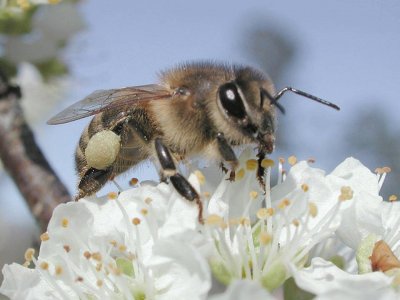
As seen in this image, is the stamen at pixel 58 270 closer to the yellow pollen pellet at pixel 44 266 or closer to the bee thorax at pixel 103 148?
the yellow pollen pellet at pixel 44 266

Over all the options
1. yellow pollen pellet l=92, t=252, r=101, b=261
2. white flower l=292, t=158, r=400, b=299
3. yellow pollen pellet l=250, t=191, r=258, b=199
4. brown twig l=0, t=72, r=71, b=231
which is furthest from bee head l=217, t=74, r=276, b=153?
brown twig l=0, t=72, r=71, b=231

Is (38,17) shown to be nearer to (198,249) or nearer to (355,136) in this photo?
(198,249)

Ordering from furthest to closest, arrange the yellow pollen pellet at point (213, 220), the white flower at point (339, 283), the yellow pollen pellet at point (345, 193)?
1. the yellow pollen pellet at point (345, 193)
2. the yellow pollen pellet at point (213, 220)
3. the white flower at point (339, 283)

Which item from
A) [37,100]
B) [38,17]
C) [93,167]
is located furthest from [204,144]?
[37,100]

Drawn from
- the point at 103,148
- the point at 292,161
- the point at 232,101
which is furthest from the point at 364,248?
the point at 103,148

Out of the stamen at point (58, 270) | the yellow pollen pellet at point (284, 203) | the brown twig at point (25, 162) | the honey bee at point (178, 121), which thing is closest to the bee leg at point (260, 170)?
the honey bee at point (178, 121)

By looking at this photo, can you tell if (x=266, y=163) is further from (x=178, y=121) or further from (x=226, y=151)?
(x=178, y=121)
